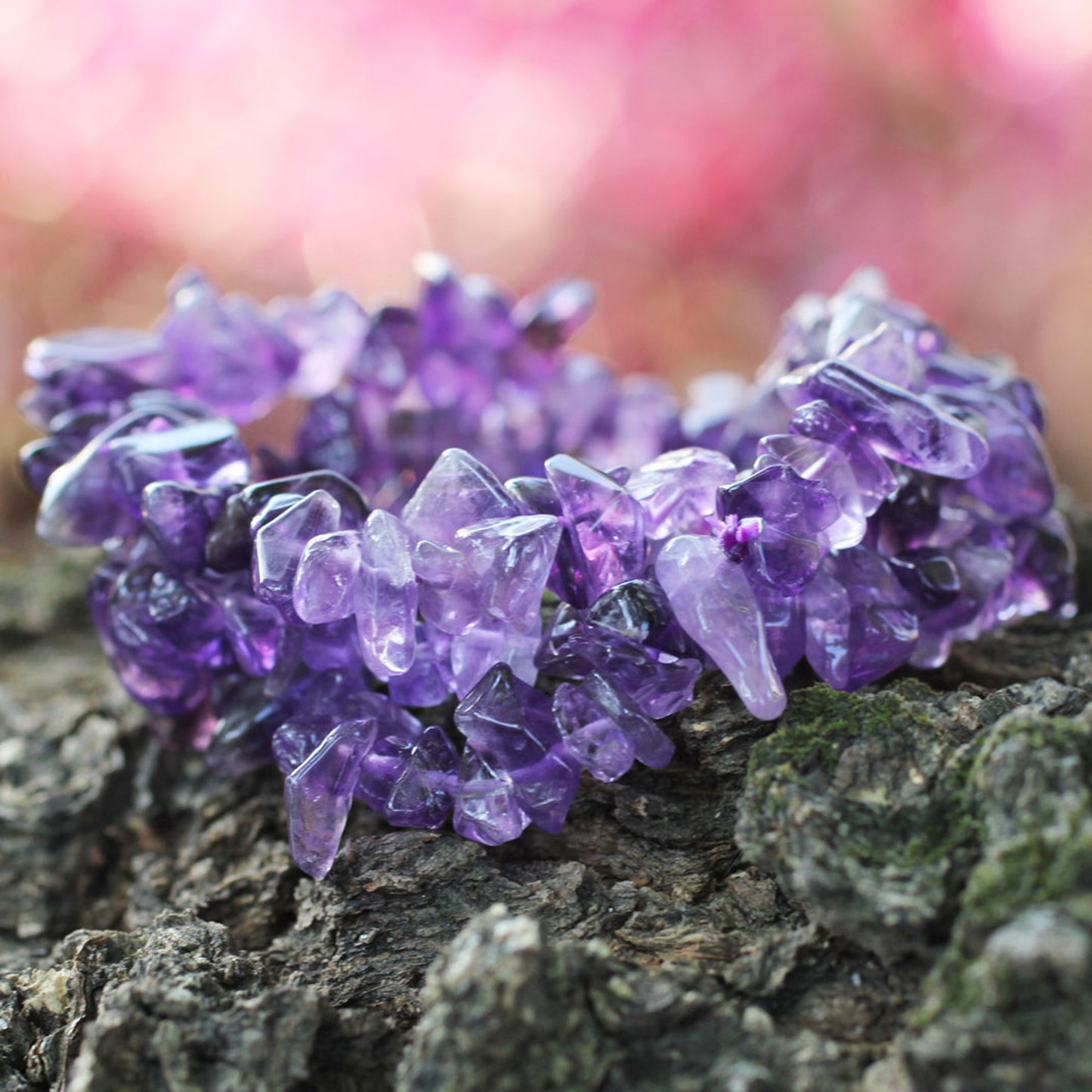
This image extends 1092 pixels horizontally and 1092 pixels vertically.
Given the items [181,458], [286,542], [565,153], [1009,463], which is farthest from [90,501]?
[565,153]

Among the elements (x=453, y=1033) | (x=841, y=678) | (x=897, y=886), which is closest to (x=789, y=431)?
(x=841, y=678)

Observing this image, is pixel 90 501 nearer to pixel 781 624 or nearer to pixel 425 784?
pixel 425 784

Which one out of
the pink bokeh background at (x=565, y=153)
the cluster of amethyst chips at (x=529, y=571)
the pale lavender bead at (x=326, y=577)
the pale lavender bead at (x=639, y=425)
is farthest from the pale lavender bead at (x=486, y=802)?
the pink bokeh background at (x=565, y=153)

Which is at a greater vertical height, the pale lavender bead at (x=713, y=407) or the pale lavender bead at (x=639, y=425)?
the pale lavender bead at (x=713, y=407)

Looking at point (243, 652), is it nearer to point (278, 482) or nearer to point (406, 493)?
point (278, 482)

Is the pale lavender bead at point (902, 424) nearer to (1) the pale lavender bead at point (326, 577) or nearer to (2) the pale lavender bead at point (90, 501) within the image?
(1) the pale lavender bead at point (326, 577)

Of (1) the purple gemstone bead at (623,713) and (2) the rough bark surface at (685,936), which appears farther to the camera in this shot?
(1) the purple gemstone bead at (623,713)
